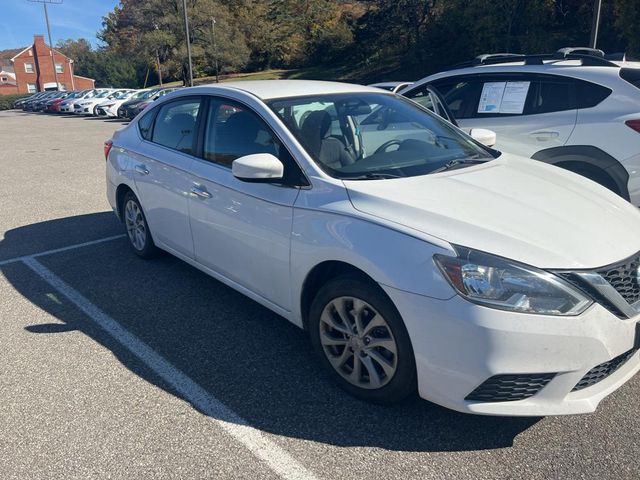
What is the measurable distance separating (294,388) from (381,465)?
0.78 metres

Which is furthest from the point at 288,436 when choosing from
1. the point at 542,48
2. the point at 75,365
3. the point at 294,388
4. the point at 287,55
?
the point at 287,55

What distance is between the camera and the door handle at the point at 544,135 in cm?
534

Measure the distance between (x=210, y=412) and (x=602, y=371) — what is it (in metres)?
1.95

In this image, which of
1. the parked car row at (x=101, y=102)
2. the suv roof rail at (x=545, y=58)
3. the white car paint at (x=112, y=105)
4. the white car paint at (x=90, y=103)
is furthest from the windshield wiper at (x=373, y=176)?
the white car paint at (x=90, y=103)

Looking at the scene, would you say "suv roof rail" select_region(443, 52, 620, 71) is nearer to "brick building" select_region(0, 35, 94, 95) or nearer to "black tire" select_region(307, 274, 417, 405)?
"black tire" select_region(307, 274, 417, 405)

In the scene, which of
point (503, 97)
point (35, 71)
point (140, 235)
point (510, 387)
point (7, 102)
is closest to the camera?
point (510, 387)

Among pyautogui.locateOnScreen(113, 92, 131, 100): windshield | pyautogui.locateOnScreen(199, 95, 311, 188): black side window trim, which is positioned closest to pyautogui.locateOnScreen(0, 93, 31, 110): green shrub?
pyautogui.locateOnScreen(113, 92, 131, 100): windshield

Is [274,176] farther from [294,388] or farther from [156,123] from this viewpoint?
[156,123]

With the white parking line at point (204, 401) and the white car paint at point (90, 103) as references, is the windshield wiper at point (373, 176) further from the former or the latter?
the white car paint at point (90, 103)

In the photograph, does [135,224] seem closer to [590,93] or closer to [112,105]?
[590,93]

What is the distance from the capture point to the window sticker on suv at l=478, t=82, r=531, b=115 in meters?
5.61

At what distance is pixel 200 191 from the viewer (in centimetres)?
393

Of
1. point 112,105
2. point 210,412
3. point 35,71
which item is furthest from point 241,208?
point 35,71

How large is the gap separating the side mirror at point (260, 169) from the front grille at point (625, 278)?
1.75m
